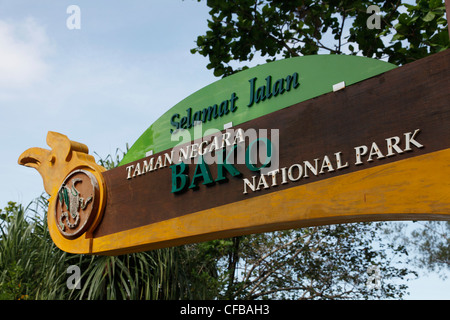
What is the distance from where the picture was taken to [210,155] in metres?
3.00

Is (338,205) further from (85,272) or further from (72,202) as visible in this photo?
(85,272)

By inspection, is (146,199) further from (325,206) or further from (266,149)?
(325,206)

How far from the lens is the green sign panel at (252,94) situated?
2.52 metres

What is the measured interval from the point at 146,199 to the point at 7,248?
3.29 metres

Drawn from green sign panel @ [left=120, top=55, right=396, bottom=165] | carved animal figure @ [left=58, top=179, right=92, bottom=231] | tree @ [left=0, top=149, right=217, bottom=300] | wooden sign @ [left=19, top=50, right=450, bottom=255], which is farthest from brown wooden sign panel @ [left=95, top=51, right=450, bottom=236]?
tree @ [left=0, top=149, right=217, bottom=300]

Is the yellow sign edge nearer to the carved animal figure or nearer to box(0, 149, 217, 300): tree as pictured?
the carved animal figure

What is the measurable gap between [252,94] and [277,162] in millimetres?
532

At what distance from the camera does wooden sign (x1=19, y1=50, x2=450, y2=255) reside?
2.10m

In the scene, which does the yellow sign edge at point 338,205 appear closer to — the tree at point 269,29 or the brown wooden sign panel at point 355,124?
the brown wooden sign panel at point 355,124

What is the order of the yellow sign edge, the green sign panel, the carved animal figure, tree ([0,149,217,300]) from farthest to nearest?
tree ([0,149,217,300]) → the carved animal figure → the green sign panel → the yellow sign edge

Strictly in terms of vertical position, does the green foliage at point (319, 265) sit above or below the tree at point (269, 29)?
below

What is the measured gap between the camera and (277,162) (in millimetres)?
2613

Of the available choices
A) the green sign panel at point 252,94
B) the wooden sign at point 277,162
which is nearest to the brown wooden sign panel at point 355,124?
the wooden sign at point 277,162

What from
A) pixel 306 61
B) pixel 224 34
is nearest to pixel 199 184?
pixel 306 61
